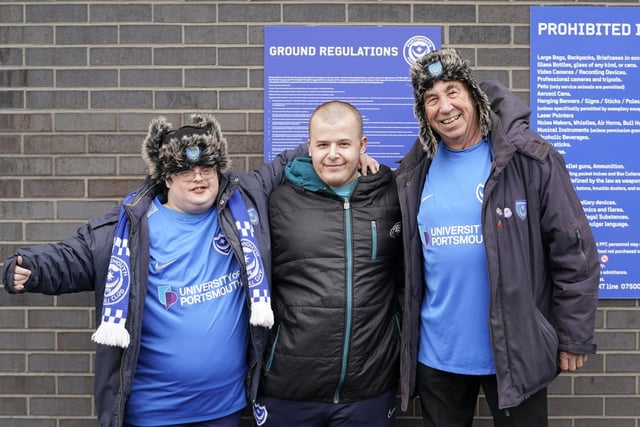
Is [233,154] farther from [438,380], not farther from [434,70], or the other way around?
[438,380]

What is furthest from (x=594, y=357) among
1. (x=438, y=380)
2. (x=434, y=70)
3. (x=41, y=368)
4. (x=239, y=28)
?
(x=41, y=368)

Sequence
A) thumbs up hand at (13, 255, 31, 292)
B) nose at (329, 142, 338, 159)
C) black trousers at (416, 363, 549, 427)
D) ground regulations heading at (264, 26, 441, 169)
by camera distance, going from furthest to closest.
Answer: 1. ground regulations heading at (264, 26, 441, 169)
2. nose at (329, 142, 338, 159)
3. black trousers at (416, 363, 549, 427)
4. thumbs up hand at (13, 255, 31, 292)

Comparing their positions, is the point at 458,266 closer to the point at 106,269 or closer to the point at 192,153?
the point at 192,153

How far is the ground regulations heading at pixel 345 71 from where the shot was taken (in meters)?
3.46

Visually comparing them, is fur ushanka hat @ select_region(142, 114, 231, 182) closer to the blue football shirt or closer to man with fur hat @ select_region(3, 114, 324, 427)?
man with fur hat @ select_region(3, 114, 324, 427)

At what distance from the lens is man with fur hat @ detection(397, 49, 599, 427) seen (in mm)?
2506

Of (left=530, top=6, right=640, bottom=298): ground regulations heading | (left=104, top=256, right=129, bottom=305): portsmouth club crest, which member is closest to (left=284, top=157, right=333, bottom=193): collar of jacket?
(left=104, top=256, right=129, bottom=305): portsmouth club crest

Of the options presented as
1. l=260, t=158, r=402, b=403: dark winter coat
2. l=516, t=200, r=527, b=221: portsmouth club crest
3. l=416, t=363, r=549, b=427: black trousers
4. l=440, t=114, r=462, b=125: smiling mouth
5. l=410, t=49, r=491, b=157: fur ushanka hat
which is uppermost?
l=410, t=49, r=491, b=157: fur ushanka hat

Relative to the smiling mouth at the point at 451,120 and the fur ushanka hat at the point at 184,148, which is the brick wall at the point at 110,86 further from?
the smiling mouth at the point at 451,120

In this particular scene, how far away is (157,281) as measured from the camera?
2.60m

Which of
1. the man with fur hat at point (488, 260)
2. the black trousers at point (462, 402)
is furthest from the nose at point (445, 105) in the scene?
the black trousers at point (462, 402)

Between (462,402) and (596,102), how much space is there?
199 cm

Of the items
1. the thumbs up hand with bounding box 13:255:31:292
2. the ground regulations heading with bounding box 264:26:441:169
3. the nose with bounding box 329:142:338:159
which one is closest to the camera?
the thumbs up hand with bounding box 13:255:31:292

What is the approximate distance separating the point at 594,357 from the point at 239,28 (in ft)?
9.81
